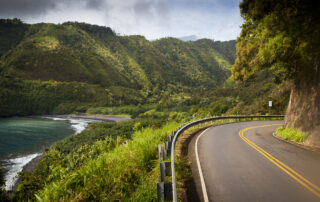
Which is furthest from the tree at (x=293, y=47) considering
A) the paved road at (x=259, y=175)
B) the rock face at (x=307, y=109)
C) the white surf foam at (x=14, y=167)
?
the white surf foam at (x=14, y=167)

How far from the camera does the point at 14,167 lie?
97.7ft

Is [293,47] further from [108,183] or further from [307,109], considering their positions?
[108,183]

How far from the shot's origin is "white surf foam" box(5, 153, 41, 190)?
24.3 m

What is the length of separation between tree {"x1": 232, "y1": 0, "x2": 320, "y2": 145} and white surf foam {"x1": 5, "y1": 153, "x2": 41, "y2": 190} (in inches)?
1156

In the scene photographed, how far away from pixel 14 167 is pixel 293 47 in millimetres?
37664

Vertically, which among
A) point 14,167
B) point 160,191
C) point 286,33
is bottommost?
point 14,167

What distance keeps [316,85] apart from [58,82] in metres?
185

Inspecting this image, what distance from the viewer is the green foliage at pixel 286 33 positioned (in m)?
7.89

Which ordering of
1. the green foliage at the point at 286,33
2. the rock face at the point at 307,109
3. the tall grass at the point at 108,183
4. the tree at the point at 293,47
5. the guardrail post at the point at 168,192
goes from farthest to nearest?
the rock face at the point at 307,109 < the tree at the point at 293,47 < the green foliage at the point at 286,33 < the tall grass at the point at 108,183 < the guardrail post at the point at 168,192

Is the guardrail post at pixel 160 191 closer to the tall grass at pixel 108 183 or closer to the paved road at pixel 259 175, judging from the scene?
the tall grass at pixel 108 183

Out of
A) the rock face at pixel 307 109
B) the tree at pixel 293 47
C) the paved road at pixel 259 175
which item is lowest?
the paved road at pixel 259 175

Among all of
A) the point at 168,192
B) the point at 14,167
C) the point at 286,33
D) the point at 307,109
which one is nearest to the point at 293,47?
the point at 286,33

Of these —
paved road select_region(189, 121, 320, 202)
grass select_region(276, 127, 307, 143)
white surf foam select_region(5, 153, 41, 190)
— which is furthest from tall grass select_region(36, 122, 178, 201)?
white surf foam select_region(5, 153, 41, 190)

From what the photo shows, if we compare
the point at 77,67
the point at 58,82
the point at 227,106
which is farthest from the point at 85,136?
the point at 77,67
